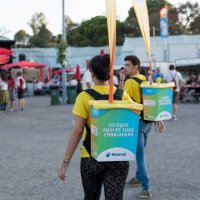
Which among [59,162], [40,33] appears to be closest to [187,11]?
[40,33]

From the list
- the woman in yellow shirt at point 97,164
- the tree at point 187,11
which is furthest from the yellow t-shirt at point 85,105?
the tree at point 187,11

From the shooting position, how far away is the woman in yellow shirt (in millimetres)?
3627

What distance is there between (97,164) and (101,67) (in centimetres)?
75

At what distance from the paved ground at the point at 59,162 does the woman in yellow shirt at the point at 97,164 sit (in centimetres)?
203

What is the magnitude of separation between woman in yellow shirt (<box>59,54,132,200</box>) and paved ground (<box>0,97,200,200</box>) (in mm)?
2028

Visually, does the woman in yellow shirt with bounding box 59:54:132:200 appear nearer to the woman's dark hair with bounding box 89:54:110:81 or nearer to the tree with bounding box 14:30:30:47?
the woman's dark hair with bounding box 89:54:110:81

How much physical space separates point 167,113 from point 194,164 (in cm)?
238

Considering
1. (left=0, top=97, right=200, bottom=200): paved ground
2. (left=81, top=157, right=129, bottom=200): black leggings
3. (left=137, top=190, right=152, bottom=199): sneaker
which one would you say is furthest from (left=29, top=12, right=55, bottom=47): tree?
(left=81, top=157, right=129, bottom=200): black leggings

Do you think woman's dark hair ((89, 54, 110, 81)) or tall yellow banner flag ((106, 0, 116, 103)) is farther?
woman's dark hair ((89, 54, 110, 81))

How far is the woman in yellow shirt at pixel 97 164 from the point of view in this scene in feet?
11.9

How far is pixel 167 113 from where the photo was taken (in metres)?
5.46

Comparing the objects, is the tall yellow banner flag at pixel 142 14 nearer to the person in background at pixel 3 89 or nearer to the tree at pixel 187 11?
the person in background at pixel 3 89

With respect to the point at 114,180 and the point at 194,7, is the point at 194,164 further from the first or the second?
the point at 194,7

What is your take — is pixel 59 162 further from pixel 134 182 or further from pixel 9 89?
pixel 9 89
